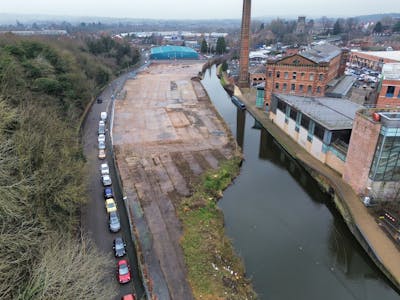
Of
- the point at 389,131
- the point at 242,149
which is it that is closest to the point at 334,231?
the point at 389,131

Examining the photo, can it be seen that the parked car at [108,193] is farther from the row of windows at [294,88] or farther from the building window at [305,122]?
the row of windows at [294,88]

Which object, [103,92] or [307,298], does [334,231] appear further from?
[103,92]

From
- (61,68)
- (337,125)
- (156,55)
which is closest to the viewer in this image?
(337,125)

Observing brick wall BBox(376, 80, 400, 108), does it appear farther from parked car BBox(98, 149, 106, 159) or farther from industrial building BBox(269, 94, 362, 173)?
parked car BBox(98, 149, 106, 159)

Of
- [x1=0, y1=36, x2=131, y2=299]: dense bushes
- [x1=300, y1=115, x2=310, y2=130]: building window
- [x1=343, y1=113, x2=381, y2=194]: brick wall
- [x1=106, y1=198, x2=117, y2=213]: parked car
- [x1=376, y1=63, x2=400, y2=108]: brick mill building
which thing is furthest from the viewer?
[x1=376, y1=63, x2=400, y2=108]: brick mill building

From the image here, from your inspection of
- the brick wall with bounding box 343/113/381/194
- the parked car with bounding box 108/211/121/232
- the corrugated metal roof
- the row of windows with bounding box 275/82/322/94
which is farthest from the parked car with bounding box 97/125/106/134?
the corrugated metal roof

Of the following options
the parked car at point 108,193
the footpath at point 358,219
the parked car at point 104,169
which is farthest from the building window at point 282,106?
the parked car at point 108,193
